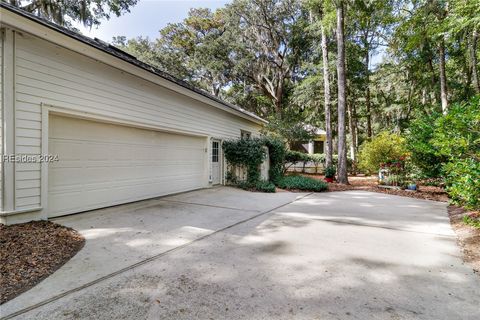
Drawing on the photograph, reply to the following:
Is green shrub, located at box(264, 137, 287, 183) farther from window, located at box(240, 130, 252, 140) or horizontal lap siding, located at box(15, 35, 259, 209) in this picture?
horizontal lap siding, located at box(15, 35, 259, 209)

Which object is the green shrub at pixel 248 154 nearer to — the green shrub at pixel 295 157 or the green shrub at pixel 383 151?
the green shrub at pixel 383 151

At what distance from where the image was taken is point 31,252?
304cm

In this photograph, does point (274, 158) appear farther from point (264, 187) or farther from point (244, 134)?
point (244, 134)

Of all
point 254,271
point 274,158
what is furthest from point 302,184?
point 254,271

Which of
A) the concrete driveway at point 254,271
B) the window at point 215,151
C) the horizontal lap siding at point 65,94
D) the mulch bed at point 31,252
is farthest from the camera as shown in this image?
the window at point 215,151

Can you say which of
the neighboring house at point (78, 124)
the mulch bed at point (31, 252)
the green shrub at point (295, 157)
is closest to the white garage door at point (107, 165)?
the neighboring house at point (78, 124)

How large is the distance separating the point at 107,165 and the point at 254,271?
14.6 ft

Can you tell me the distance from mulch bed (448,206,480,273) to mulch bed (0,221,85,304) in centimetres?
497

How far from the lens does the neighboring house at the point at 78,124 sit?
157 inches

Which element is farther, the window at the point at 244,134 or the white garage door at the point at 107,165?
the window at the point at 244,134

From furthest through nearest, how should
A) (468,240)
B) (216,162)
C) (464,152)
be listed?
1. (216,162)
2. (464,152)
3. (468,240)

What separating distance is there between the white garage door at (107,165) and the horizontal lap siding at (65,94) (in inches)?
13.2

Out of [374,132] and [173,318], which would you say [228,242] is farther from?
[374,132]

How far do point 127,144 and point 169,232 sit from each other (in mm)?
3107
